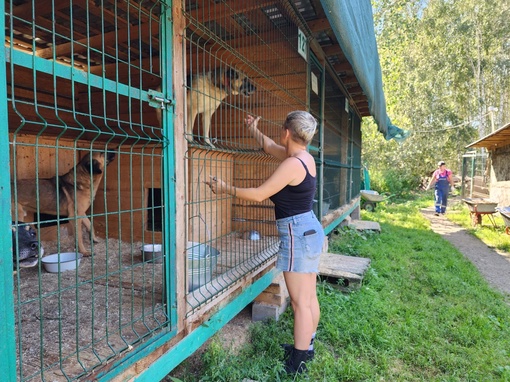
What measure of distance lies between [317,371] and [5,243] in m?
2.51

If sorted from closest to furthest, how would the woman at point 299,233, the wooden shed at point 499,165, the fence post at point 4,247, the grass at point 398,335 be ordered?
the fence post at point 4,247 < the woman at point 299,233 < the grass at point 398,335 < the wooden shed at point 499,165

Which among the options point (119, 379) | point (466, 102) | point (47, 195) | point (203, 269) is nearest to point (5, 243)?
A: point (119, 379)

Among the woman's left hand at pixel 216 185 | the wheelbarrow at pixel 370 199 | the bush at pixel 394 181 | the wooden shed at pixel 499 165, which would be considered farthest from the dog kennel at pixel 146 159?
the bush at pixel 394 181

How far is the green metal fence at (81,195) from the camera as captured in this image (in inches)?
48.8

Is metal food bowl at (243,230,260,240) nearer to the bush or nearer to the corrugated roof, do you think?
the corrugated roof

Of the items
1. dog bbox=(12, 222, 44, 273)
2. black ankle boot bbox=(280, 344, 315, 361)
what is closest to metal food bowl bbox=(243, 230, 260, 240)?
black ankle boot bbox=(280, 344, 315, 361)

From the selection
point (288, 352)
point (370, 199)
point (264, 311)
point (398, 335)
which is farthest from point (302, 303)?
point (370, 199)

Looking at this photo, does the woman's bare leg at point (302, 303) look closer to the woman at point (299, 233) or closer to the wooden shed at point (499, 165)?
the woman at point (299, 233)

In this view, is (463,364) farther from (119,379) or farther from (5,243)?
(5,243)

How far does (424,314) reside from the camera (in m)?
3.89

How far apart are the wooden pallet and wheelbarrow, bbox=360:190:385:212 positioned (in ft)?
27.3

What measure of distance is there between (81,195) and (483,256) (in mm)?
7741

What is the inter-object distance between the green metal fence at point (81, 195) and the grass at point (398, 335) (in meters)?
1.04

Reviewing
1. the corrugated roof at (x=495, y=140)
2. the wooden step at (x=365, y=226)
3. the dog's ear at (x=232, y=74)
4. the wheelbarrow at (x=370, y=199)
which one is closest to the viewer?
the dog's ear at (x=232, y=74)
